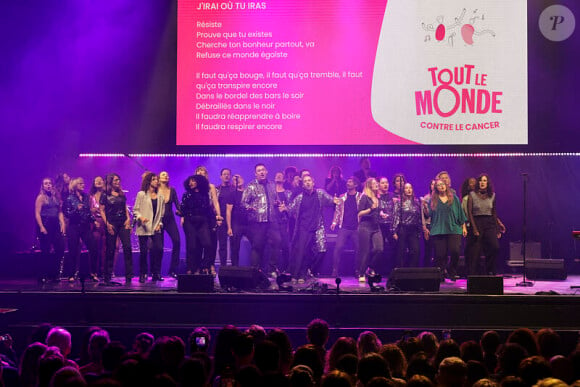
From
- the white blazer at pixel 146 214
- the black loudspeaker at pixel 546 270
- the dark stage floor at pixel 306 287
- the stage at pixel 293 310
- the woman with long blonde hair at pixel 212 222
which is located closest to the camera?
the stage at pixel 293 310

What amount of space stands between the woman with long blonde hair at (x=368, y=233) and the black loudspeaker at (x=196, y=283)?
2792mm

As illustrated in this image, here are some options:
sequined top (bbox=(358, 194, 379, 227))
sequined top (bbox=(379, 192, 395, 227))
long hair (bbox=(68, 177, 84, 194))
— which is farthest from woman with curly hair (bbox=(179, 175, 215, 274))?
sequined top (bbox=(379, 192, 395, 227))

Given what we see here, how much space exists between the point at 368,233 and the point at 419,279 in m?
1.79

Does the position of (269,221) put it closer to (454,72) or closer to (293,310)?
(293,310)

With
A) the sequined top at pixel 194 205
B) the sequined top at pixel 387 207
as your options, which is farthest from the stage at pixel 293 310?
the sequined top at pixel 387 207

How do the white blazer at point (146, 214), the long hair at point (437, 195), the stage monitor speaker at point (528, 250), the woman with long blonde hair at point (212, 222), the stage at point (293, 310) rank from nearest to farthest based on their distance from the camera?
the stage at point (293, 310) < the white blazer at point (146, 214) < the long hair at point (437, 195) < the woman with long blonde hair at point (212, 222) < the stage monitor speaker at point (528, 250)

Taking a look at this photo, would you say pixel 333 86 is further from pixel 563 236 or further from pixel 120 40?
pixel 563 236

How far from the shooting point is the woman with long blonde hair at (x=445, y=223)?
11.3 metres

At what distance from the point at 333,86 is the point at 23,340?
6656mm

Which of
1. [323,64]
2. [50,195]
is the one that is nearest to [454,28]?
[323,64]

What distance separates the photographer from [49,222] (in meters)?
11.6

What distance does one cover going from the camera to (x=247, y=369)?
4164 millimetres

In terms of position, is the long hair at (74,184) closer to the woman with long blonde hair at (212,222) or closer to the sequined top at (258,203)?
the woman with long blonde hair at (212,222)

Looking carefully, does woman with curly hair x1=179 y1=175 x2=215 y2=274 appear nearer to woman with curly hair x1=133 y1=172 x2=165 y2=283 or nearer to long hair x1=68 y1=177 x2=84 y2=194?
woman with curly hair x1=133 y1=172 x2=165 y2=283
